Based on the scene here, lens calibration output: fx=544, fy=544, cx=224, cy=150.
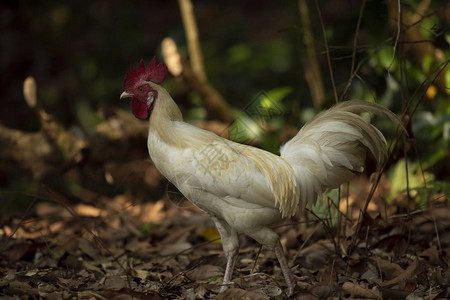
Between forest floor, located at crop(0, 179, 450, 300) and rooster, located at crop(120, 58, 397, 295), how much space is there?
33 cm

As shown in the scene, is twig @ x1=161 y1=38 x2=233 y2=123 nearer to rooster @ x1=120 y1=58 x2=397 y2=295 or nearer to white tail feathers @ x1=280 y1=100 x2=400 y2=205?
rooster @ x1=120 y1=58 x2=397 y2=295

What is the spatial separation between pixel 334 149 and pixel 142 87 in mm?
1234

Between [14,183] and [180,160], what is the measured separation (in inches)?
213

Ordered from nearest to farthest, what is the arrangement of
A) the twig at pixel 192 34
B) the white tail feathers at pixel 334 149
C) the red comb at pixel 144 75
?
1. the white tail feathers at pixel 334 149
2. the red comb at pixel 144 75
3. the twig at pixel 192 34

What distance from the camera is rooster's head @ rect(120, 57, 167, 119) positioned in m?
3.34

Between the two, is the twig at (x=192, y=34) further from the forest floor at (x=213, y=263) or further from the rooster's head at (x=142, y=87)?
the rooster's head at (x=142, y=87)

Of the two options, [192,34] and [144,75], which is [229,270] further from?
[192,34]

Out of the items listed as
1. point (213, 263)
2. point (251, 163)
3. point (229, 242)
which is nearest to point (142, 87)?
point (251, 163)

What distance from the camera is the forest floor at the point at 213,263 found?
3.12m

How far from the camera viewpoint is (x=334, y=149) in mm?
3293

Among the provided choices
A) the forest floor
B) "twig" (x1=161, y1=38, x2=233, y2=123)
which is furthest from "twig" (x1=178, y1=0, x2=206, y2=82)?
the forest floor

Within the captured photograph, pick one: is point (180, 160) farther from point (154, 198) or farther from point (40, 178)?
point (154, 198)

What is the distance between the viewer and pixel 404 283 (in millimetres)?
3215

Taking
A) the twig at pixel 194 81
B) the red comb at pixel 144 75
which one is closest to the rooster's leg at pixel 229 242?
the red comb at pixel 144 75
